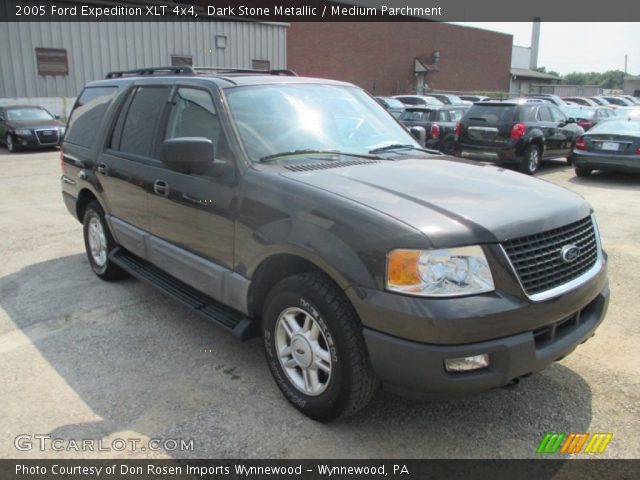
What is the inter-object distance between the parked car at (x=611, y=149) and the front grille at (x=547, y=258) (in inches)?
363

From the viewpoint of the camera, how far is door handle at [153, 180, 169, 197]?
154 inches

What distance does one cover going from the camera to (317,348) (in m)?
2.89

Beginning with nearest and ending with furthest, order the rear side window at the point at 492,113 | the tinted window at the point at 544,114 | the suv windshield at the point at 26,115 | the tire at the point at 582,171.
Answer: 1. the tire at the point at 582,171
2. the rear side window at the point at 492,113
3. the tinted window at the point at 544,114
4. the suv windshield at the point at 26,115

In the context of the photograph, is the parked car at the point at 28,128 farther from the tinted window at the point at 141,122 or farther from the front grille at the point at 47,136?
the tinted window at the point at 141,122

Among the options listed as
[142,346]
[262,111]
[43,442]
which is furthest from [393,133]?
[43,442]

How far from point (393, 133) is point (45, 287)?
3.55m

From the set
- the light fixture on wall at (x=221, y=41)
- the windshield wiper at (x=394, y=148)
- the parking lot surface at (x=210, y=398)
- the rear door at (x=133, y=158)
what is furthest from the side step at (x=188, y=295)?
the light fixture on wall at (x=221, y=41)

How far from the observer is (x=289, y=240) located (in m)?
2.89

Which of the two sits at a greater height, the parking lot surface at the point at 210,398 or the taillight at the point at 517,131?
the taillight at the point at 517,131

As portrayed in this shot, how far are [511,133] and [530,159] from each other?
778 mm

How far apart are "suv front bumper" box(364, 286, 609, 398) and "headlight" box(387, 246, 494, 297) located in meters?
0.24

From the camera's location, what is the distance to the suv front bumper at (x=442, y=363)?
96.2 inches

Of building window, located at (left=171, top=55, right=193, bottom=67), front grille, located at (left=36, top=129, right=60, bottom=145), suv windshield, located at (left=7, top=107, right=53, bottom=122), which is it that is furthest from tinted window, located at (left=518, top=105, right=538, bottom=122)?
building window, located at (left=171, top=55, right=193, bottom=67)

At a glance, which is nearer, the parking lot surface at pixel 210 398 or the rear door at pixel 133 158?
the parking lot surface at pixel 210 398
